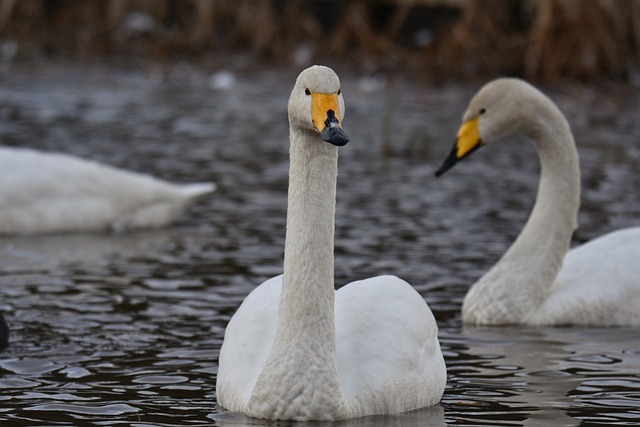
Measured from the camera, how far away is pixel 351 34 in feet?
70.6

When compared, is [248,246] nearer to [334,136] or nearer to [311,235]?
[311,235]

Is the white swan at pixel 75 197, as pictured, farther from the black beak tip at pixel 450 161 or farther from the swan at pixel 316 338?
the swan at pixel 316 338

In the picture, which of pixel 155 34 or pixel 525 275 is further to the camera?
pixel 155 34

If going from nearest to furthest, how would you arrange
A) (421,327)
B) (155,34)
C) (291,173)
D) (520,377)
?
(291,173) → (421,327) → (520,377) → (155,34)

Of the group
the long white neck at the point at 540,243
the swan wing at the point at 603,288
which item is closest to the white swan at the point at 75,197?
the long white neck at the point at 540,243

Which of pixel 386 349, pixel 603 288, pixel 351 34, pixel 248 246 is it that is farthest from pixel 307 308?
pixel 351 34

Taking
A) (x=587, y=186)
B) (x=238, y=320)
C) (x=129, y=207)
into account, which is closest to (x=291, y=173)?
(x=238, y=320)

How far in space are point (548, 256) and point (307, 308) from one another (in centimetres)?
308

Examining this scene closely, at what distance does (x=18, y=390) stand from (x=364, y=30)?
590 inches

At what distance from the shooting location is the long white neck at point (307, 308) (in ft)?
19.5

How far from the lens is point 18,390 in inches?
265

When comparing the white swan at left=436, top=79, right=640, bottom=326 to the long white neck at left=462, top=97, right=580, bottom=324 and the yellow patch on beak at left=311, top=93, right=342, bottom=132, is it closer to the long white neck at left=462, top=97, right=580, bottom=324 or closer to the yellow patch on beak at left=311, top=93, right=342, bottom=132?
the long white neck at left=462, top=97, right=580, bottom=324

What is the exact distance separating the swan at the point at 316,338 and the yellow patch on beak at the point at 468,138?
8.68ft

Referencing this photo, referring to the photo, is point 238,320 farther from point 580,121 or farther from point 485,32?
point 485,32
